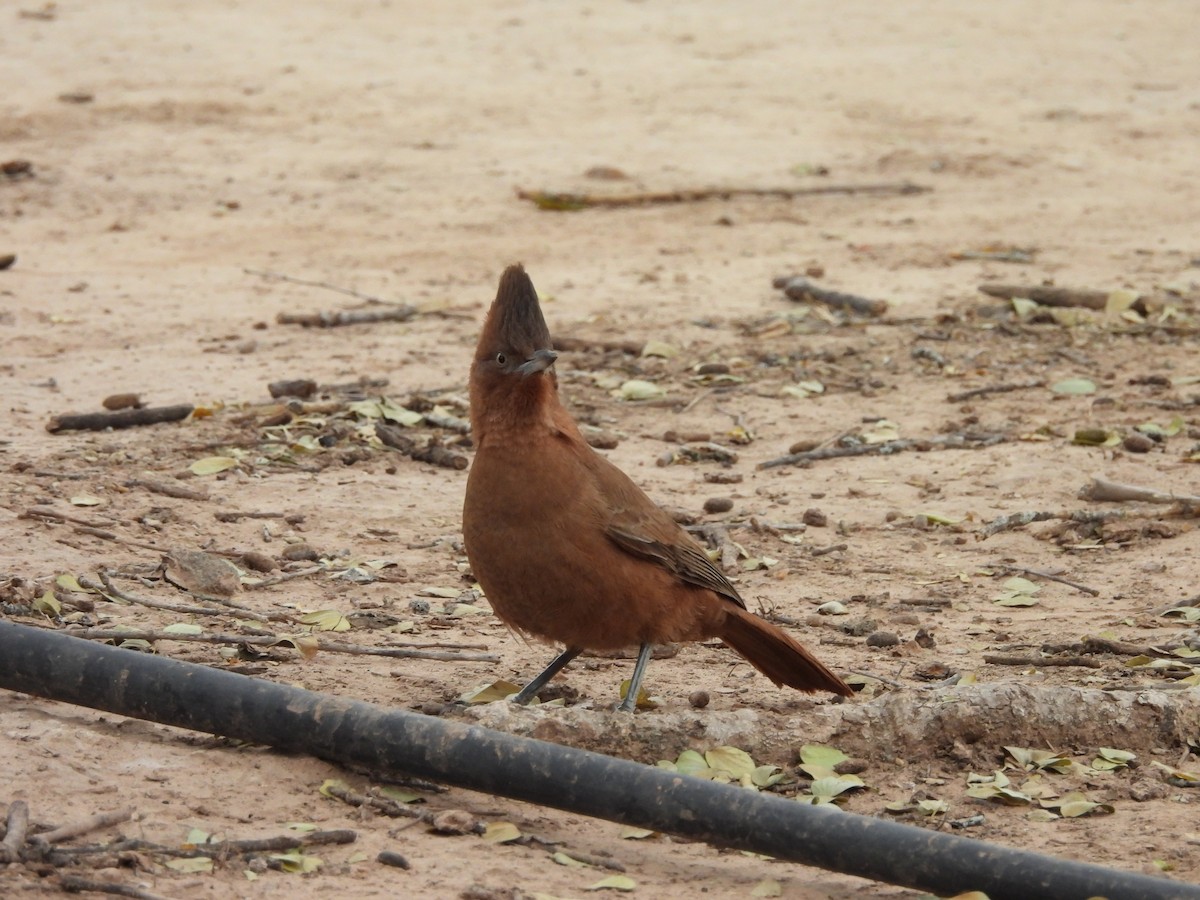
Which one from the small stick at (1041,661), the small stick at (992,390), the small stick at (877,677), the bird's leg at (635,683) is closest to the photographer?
the bird's leg at (635,683)

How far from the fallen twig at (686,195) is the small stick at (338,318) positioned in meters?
2.82

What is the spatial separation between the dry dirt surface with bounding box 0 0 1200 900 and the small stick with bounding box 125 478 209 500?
0.26 feet

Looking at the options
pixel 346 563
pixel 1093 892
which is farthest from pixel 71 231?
pixel 1093 892

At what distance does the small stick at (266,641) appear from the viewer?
4.64 m

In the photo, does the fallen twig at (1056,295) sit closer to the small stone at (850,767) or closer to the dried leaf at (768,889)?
the small stone at (850,767)

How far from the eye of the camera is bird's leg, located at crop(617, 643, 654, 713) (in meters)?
4.60

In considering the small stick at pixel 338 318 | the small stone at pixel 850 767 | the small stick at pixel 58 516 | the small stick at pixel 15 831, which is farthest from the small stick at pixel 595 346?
the small stick at pixel 15 831

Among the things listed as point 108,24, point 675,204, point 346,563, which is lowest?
point 346,563

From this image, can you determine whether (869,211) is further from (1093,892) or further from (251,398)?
(1093,892)

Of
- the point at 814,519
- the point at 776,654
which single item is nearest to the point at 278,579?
the point at 776,654

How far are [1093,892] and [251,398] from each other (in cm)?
565

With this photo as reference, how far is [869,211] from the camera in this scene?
489 inches

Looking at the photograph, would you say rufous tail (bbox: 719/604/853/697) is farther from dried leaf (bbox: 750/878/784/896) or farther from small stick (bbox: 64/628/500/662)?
dried leaf (bbox: 750/878/784/896)

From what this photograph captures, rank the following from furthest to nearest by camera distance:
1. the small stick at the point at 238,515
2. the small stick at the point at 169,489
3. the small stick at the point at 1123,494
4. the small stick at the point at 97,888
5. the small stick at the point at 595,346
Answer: the small stick at the point at 595,346, the small stick at the point at 1123,494, the small stick at the point at 169,489, the small stick at the point at 238,515, the small stick at the point at 97,888
